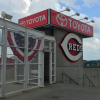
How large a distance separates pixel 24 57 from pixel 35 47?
4.56ft

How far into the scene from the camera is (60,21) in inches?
542

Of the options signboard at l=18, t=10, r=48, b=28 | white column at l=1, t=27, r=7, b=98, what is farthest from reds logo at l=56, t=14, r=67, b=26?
white column at l=1, t=27, r=7, b=98

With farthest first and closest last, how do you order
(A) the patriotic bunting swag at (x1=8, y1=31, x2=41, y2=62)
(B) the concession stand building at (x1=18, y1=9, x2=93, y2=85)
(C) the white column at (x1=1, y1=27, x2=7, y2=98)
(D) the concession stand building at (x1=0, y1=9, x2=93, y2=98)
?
(B) the concession stand building at (x1=18, y1=9, x2=93, y2=85), (A) the patriotic bunting swag at (x1=8, y1=31, x2=41, y2=62), (D) the concession stand building at (x1=0, y1=9, x2=93, y2=98), (C) the white column at (x1=1, y1=27, x2=7, y2=98)

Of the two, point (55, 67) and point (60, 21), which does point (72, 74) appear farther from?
point (60, 21)

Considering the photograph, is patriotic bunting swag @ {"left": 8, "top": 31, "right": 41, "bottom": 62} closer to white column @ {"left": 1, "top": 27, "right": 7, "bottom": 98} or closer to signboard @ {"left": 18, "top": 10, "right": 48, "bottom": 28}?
white column @ {"left": 1, "top": 27, "right": 7, "bottom": 98}

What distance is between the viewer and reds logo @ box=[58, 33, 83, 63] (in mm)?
14673

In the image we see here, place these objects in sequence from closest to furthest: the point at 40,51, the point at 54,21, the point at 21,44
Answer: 1. the point at 21,44
2. the point at 40,51
3. the point at 54,21

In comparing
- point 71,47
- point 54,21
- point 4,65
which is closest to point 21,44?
point 4,65

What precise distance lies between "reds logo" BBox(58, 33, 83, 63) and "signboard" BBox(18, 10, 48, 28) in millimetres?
2727

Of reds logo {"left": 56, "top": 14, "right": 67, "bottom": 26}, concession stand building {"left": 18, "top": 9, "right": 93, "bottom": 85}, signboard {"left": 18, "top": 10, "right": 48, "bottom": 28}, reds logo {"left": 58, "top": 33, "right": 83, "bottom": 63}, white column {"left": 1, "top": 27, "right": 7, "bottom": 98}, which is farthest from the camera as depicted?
reds logo {"left": 58, "top": 33, "right": 83, "bottom": 63}

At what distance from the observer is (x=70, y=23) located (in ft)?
49.2

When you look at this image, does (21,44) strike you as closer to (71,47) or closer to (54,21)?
(54,21)

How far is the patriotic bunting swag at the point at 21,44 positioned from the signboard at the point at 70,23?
3.46m

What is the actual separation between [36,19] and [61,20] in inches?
94.5
